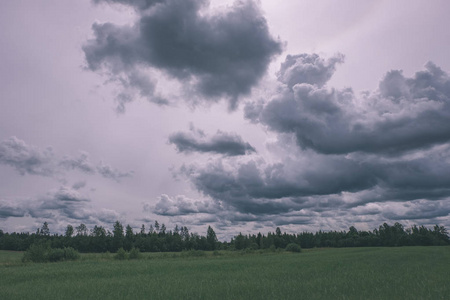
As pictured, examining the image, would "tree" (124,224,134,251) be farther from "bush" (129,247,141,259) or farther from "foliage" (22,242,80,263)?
"foliage" (22,242,80,263)

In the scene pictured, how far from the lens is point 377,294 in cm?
1362

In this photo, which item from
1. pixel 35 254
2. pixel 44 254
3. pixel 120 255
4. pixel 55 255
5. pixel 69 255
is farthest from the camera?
pixel 120 255

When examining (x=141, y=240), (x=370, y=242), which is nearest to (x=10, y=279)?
(x=141, y=240)

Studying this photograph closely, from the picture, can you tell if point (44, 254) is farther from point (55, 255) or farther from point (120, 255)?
point (120, 255)

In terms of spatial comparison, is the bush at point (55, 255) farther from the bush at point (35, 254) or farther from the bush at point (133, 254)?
the bush at point (133, 254)

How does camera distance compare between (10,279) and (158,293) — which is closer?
(158,293)

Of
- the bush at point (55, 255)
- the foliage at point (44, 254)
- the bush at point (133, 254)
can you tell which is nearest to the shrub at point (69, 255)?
the foliage at point (44, 254)

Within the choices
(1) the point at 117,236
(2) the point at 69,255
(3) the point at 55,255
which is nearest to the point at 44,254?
(3) the point at 55,255

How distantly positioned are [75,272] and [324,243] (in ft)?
586

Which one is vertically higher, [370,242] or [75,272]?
[75,272]

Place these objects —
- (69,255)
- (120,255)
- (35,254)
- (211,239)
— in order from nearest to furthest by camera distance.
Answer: (35,254) → (69,255) → (120,255) → (211,239)

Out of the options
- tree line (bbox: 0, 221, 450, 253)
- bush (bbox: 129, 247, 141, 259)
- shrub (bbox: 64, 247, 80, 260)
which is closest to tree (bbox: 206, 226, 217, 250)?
tree line (bbox: 0, 221, 450, 253)

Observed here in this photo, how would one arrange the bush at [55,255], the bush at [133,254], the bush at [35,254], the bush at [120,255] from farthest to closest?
the bush at [133,254] → the bush at [120,255] → the bush at [55,255] → the bush at [35,254]

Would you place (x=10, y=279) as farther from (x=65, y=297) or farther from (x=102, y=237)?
(x=102, y=237)
